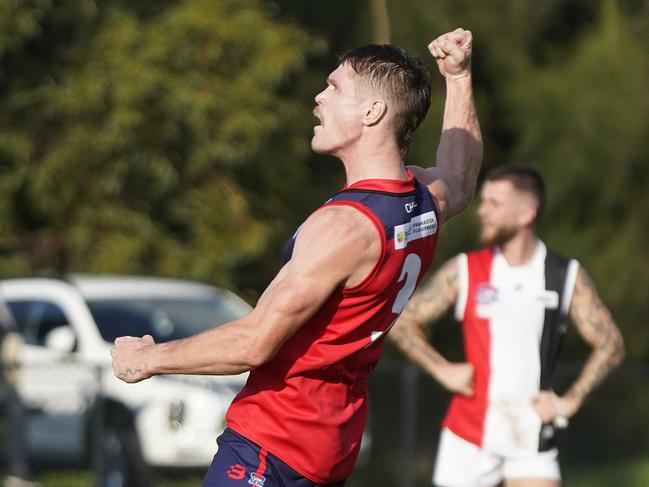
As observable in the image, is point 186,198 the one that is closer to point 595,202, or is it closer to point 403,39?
point 403,39

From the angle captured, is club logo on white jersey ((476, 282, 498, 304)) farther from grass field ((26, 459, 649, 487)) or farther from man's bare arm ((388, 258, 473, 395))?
grass field ((26, 459, 649, 487))

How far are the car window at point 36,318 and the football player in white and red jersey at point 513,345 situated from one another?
6.00 m

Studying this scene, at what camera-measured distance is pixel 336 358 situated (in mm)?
4328

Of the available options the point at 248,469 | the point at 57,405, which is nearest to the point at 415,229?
the point at 248,469

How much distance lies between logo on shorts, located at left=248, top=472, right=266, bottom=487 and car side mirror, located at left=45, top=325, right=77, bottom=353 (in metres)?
8.13

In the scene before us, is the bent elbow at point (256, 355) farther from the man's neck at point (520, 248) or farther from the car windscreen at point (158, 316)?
the car windscreen at point (158, 316)

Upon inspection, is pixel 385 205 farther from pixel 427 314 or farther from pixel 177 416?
pixel 177 416

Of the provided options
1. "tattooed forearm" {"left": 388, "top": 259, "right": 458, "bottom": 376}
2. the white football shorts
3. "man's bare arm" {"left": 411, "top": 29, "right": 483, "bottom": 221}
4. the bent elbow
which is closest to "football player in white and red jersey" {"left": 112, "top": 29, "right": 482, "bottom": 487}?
the bent elbow

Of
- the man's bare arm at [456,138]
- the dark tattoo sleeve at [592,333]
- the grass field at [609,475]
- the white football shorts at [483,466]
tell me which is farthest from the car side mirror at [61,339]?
the man's bare arm at [456,138]

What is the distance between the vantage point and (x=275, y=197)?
15586mm

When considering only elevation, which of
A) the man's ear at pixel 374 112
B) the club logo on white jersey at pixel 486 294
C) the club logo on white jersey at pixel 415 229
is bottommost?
the club logo on white jersey at pixel 486 294

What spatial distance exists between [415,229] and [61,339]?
27.6 feet

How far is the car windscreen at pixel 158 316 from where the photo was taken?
12.2 metres

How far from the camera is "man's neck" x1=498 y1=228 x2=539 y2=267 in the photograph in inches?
277
